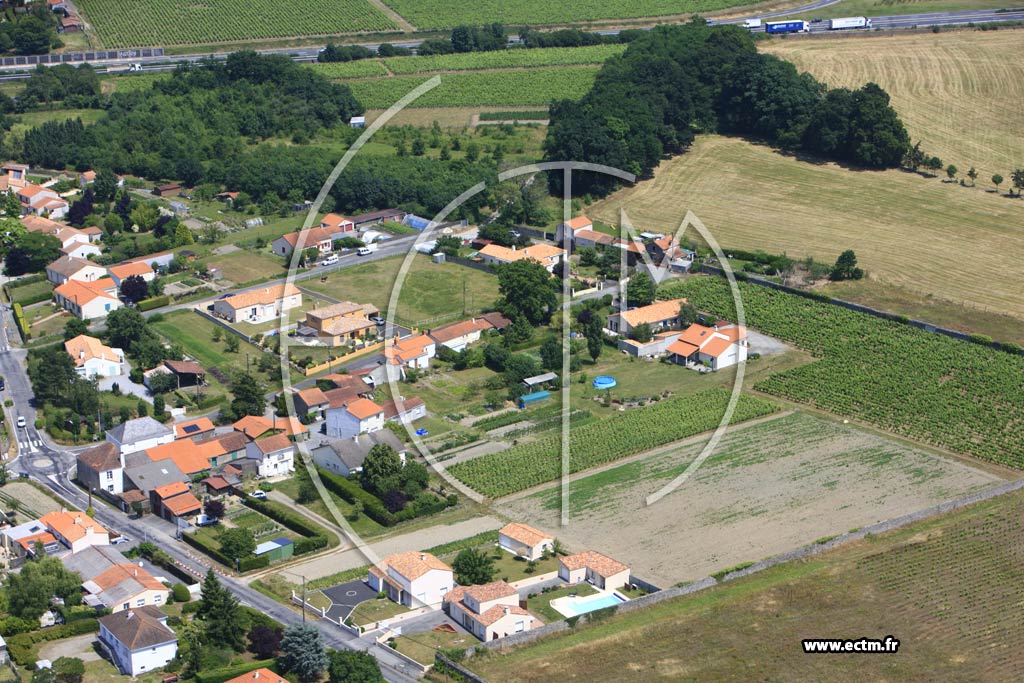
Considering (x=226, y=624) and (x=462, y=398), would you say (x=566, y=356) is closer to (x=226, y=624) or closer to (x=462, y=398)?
(x=462, y=398)

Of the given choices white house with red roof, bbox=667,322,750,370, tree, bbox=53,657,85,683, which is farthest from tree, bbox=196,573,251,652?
white house with red roof, bbox=667,322,750,370

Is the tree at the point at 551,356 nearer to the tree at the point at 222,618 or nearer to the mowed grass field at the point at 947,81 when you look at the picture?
the tree at the point at 222,618

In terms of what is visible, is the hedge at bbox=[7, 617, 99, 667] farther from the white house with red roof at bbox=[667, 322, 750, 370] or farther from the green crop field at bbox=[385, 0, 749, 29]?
the green crop field at bbox=[385, 0, 749, 29]

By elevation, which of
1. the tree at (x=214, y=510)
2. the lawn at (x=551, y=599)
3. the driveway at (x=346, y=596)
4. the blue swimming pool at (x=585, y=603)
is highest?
the tree at (x=214, y=510)

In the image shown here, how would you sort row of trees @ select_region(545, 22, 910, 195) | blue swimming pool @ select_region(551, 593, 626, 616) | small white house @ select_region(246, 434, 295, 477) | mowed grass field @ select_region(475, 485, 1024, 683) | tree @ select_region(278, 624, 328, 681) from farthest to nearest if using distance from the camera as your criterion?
row of trees @ select_region(545, 22, 910, 195), small white house @ select_region(246, 434, 295, 477), blue swimming pool @ select_region(551, 593, 626, 616), mowed grass field @ select_region(475, 485, 1024, 683), tree @ select_region(278, 624, 328, 681)

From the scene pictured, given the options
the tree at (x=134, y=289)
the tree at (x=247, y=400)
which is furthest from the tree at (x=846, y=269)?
the tree at (x=134, y=289)

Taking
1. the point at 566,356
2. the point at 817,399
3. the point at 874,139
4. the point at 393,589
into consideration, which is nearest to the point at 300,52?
the point at 874,139
